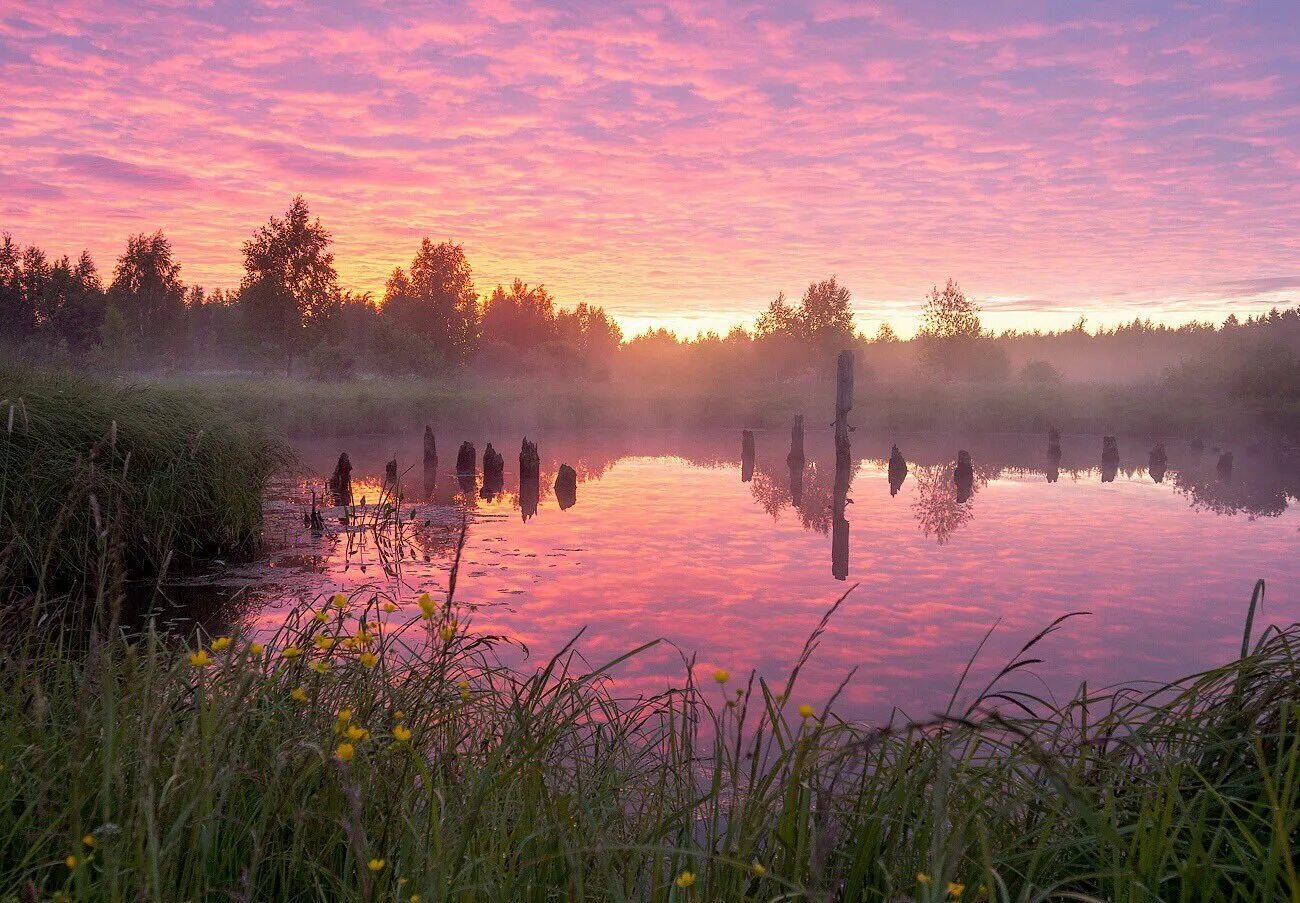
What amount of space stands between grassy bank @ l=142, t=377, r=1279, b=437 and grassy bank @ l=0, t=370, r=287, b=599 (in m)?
24.6

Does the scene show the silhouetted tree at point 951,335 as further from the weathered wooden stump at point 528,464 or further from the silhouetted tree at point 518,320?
the weathered wooden stump at point 528,464

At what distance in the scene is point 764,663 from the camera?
847 cm

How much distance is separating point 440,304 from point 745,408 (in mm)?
34413

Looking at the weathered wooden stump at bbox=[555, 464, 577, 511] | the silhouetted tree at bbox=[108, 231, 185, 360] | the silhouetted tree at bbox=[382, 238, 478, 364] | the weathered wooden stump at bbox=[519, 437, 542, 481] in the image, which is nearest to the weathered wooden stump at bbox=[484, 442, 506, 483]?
the weathered wooden stump at bbox=[519, 437, 542, 481]

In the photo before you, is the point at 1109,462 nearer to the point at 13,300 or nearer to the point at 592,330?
the point at 13,300

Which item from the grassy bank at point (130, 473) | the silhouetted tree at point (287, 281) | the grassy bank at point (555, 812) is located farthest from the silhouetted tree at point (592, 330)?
the grassy bank at point (555, 812)

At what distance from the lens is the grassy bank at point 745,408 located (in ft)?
122

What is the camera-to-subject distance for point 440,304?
71562 millimetres

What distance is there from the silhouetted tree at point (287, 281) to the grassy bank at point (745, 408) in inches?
440

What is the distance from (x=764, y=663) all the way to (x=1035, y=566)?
22.2 feet

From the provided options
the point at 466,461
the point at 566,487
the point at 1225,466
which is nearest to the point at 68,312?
the point at 466,461

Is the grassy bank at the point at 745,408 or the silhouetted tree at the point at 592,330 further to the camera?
the silhouetted tree at the point at 592,330

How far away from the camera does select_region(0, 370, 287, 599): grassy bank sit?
8.50 meters

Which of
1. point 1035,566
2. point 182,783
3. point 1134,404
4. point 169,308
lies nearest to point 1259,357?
point 1134,404
